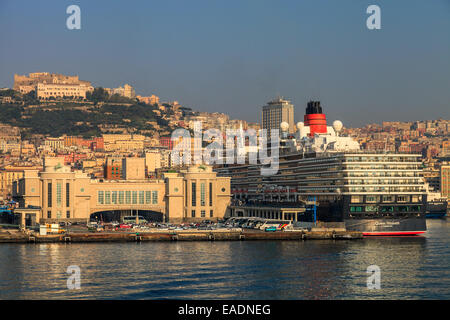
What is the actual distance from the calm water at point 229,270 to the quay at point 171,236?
8.43ft

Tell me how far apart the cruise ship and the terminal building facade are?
25.2 feet

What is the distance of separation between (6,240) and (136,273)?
901 inches

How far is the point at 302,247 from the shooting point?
180ft

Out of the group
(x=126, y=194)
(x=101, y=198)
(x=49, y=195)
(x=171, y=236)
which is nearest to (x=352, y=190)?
(x=171, y=236)

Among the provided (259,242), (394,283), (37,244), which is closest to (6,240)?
(37,244)

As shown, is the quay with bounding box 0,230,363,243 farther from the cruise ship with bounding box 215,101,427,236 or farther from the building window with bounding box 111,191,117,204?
the building window with bounding box 111,191,117,204

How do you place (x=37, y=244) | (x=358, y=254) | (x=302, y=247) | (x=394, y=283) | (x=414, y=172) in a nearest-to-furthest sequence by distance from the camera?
1. (x=394, y=283)
2. (x=358, y=254)
3. (x=302, y=247)
4. (x=37, y=244)
5. (x=414, y=172)

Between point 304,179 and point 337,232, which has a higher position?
point 304,179

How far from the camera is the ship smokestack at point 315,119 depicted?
3118 inches

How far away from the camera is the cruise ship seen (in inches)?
2438

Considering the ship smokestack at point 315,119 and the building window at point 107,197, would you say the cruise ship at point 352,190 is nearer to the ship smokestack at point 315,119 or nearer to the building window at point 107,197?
the ship smokestack at point 315,119

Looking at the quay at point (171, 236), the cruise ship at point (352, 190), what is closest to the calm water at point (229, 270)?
the quay at point (171, 236)

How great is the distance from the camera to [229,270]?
42031 millimetres
